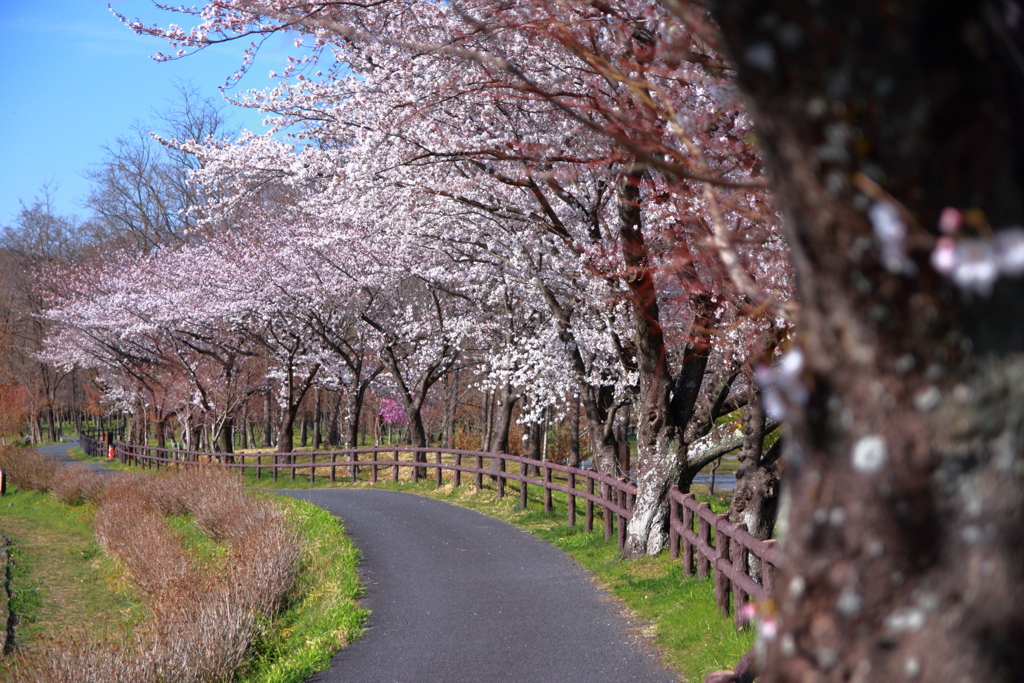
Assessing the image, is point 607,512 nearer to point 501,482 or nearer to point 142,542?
point 501,482

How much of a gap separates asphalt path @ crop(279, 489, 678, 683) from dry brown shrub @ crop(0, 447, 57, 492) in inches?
836

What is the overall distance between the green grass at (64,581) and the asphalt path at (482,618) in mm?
3415

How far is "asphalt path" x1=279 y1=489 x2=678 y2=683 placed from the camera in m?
6.79

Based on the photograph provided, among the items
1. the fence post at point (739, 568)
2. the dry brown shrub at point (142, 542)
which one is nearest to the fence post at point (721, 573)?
the fence post at point (739, 568)

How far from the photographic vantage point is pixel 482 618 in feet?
27.6

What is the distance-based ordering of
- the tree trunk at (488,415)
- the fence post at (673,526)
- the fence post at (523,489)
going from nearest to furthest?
the fence post at (673,526), the fence post at (523,489), the tree trunk at (488,415)

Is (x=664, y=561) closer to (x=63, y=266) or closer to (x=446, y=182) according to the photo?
(x=446, y=182)

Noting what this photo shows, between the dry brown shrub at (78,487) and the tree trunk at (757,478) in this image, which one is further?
A: the dry brown shrub at (78,487)

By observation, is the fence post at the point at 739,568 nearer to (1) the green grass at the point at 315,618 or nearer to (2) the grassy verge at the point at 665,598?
(2) the grassy verge at the point at 665,598

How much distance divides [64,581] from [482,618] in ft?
38.7

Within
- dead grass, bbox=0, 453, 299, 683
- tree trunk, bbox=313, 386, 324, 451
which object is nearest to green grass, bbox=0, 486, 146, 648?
dead grass, bbox=0, 453, 299, 683

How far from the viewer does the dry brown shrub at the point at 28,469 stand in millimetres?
29797

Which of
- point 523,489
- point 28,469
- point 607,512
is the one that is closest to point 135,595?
point 523,489

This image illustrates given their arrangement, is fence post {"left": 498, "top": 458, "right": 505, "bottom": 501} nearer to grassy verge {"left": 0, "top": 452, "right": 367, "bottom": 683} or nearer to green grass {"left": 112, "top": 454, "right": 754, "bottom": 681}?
green grass {"left": 112, "top": 454, "right": 754, "bottom": 681}
